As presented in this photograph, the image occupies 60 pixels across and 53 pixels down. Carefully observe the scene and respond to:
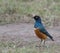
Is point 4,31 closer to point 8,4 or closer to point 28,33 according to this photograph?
point 28,33

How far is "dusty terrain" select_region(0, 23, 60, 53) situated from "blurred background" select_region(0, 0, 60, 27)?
38cm

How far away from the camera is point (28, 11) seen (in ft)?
41.4

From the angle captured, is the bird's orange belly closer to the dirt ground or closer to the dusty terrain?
the dusty terrain

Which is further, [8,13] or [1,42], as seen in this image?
[8,13]

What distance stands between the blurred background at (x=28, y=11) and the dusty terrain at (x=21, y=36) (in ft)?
1.25

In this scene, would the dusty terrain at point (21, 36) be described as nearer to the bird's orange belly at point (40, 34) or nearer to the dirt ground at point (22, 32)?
the dirt ground at point (22, 32)

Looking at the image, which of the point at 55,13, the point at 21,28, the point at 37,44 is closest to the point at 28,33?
the point at 21,28

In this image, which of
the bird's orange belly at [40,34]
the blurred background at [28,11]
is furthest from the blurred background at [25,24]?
the bird's orange belly at [40,34]

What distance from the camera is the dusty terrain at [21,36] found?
367 inches

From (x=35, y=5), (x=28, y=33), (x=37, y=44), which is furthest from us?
(x=35, y=5)

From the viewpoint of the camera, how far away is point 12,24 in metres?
11.6

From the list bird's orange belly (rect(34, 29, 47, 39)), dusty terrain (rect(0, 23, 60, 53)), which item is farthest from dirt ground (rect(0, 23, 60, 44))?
bird's orange belly (rect(34, 29, 47, 39))

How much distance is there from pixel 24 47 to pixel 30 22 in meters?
3.02

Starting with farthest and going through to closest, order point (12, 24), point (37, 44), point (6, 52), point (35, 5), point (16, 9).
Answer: point (35, 5), point (16, 9), point (12, 24), point (37, 44), point (6, 52)
